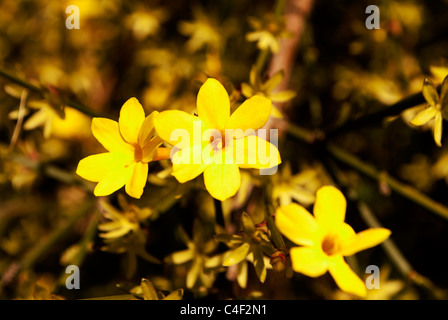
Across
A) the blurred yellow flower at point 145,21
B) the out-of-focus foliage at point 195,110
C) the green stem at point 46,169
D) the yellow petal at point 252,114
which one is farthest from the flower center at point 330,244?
the blurred yellow flower at point 145,21

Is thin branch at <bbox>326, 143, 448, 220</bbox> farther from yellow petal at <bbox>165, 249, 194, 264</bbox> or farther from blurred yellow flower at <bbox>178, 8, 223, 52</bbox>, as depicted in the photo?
blurred yellow flower at <bbox>178, 8, 223, 52</bbox>

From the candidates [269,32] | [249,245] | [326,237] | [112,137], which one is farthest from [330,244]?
[269,32]

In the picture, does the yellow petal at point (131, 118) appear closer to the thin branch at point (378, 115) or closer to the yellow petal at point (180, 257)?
the yellow petal at point (180, 257)

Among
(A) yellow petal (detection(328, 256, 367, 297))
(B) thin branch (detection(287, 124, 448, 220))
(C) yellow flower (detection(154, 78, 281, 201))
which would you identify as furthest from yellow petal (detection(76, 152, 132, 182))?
(B) thin branch (detection(287, 124, 448, 220))

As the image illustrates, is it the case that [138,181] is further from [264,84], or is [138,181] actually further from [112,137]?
[264,84]

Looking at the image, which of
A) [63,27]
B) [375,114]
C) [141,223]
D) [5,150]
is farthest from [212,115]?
[63,27]
